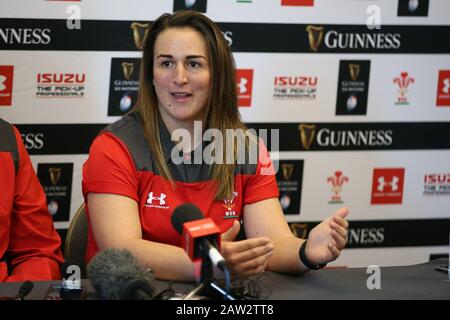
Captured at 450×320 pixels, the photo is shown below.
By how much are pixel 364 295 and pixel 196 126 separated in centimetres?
83

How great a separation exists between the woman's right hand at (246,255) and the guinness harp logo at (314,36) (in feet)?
5.23

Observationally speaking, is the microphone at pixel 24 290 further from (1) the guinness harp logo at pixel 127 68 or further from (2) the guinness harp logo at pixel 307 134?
(2) the guinness harp logo at pixel 307 134

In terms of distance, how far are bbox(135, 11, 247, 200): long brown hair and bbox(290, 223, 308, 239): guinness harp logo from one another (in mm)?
1101

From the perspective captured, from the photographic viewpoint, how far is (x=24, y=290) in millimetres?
1656

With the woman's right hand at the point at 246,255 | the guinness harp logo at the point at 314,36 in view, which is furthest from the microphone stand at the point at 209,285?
the guinness harp logo at the point at 314,36

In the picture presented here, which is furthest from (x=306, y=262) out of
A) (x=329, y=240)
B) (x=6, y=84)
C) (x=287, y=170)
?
(x=6, y=84)

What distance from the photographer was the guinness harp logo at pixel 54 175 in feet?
9.91

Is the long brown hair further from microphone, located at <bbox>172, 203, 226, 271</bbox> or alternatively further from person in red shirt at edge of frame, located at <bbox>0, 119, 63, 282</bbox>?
microphone, located at <bbox>172, 203, 226, 271</bbox>

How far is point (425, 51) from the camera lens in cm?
334

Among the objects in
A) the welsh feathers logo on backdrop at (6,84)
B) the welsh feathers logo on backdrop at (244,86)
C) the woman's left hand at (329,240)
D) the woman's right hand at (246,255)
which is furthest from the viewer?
the welsh feathers logo on backdrop at (244,86)

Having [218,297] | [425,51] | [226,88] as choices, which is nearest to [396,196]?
[425,51]

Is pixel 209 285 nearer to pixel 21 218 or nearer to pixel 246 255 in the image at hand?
pixel 246 255

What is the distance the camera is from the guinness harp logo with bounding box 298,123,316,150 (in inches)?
129
